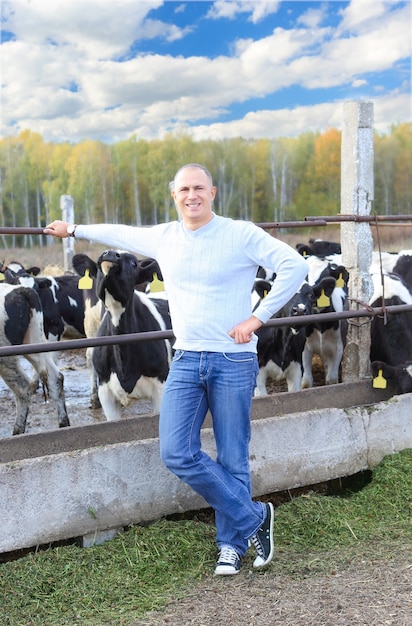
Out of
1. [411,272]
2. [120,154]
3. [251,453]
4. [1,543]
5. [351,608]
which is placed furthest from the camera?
[120,154]

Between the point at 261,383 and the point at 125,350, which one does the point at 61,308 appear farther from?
the point at 125,350

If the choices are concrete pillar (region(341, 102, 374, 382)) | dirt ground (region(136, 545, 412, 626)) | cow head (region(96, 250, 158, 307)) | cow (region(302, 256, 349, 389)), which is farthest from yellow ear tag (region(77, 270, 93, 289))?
cow (region(302, 256, 349, 389))

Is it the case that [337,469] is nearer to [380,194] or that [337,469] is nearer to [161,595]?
[161,595]

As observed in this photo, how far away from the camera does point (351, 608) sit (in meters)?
3.18

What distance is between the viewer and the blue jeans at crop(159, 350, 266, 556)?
3.39 m

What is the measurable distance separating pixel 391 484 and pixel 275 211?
42.7m

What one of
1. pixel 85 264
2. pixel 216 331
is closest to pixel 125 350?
pixel 85 264

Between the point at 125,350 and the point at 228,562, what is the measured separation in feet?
7.99

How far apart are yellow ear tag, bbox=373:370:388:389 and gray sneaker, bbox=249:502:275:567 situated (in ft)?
7.23

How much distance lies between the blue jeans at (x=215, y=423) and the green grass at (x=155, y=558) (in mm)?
410

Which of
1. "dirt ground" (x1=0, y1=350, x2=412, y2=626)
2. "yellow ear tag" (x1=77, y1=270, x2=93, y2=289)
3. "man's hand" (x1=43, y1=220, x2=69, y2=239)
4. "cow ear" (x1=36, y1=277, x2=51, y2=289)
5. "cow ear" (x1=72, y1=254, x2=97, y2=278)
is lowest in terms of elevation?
"dirt ground" (x1=0, y1=350, x2=412, y2=626)

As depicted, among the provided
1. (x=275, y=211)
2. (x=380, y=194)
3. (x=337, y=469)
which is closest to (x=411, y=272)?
(x=337, y=469)

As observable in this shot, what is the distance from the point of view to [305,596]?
3.30 m

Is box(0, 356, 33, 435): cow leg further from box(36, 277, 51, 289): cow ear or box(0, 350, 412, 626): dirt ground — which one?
box(0, 350, 412, 626): dirt ground
